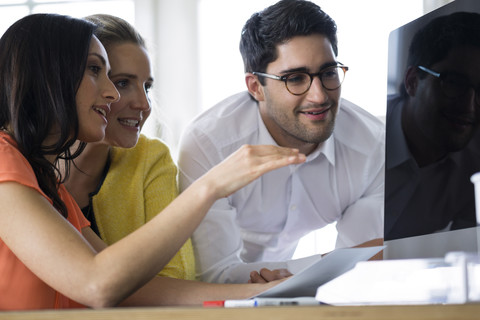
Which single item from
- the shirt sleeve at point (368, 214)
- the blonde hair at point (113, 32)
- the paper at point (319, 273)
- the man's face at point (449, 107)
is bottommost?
the shirt sleeve at point (368, 214)

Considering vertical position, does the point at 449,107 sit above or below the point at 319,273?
above

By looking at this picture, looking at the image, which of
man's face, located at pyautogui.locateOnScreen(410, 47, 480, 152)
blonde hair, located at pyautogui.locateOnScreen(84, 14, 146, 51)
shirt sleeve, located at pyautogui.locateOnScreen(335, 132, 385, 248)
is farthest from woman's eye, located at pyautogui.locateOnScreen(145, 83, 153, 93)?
man's face, located at pyautogui.locateOnScreen(410, 47, 480, 152)

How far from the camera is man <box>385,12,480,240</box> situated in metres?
0.98

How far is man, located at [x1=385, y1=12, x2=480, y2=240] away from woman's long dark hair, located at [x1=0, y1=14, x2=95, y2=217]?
59cm

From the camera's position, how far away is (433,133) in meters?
1.05

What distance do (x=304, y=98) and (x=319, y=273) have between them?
38.8 inches

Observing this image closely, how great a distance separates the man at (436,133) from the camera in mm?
977

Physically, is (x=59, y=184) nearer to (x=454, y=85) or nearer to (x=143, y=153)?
(x=143, y=153)

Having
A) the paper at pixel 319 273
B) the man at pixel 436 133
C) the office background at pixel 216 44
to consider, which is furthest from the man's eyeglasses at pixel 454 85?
the office background at pixel 216 44

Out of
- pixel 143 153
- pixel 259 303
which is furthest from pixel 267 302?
pixel 143 153

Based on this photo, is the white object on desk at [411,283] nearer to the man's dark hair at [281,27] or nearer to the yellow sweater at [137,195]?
the yellow sweater at [137,195]

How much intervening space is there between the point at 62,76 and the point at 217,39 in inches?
80.8

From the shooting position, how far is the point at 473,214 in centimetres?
97

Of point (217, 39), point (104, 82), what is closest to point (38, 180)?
point (104, 82)
